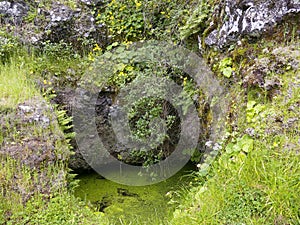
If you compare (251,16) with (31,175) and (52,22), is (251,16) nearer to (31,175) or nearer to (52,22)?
(31,175)

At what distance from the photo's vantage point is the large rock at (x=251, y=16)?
3.22 meters

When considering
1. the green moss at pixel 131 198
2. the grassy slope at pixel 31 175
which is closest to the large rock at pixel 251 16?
the green moss at pixel 131 198

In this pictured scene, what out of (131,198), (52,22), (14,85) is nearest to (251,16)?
(131,198)

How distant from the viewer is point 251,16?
131 inches

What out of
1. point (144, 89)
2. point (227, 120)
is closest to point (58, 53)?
point (144, 89)

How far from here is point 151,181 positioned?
413 cm

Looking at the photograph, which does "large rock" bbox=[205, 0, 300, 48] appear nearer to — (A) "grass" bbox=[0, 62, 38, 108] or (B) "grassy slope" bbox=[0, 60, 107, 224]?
(B) "grassy slope" bbox=[0, 60, 107, 224]

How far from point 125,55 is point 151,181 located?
173cm

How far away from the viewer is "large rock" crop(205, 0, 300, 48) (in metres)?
3.22

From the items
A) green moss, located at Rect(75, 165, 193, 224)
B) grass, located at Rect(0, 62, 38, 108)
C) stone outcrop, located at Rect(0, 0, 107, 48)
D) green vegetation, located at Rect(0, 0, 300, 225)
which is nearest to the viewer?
green vegetation, located at Rect(0, 0, 300, 225)

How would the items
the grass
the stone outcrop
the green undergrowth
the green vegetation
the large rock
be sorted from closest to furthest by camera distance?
the green undergrowth, the green vegetation, the large rock, the grass, the stone outcrop

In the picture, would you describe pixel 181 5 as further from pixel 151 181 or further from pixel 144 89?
pixel 151 181

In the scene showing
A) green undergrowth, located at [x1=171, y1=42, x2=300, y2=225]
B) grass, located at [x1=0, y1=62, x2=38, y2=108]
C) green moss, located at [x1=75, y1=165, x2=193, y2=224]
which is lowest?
green moss, located at [x1=75, y1=165, x2=193, y2=224]

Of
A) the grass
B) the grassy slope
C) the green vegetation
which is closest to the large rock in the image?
the green vegetation
